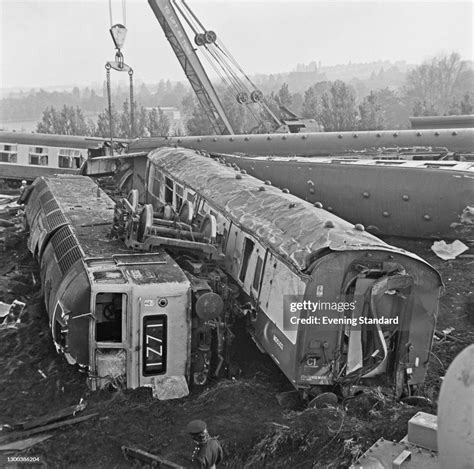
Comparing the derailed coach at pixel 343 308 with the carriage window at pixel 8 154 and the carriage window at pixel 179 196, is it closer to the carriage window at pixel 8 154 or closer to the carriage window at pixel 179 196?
the carriage window at pixel 179 196

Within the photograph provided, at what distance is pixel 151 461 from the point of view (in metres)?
6.86

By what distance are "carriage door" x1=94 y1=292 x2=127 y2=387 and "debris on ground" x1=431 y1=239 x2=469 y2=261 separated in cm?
906

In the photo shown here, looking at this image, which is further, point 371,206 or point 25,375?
point 371,206

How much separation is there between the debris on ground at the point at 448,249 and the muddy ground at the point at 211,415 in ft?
14.5

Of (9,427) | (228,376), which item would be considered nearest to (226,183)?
(228,376)

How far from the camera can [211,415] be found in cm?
779

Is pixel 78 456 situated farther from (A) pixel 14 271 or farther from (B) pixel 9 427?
(A) pixel 14 271

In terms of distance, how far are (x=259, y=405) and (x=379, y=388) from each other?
1.56 meters

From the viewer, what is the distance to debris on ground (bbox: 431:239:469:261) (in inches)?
581

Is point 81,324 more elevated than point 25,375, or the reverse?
point 81,324

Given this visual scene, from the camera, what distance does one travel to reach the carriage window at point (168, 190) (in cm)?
1531

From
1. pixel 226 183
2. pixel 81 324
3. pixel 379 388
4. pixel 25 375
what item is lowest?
pixel 25 375

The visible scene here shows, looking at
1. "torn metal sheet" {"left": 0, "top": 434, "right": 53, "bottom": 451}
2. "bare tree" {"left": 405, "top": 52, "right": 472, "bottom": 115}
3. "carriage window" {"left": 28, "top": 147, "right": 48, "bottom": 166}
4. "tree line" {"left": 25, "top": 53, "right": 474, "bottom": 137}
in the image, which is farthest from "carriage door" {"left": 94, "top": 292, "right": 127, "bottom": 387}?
"bare tree" {"left": 405, "top": 52, "right": 472, "bottom": 115}

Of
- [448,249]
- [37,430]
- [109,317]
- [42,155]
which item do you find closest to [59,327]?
[109,317]
